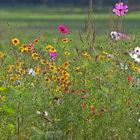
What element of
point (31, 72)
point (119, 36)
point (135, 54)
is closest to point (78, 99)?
point (135, 54)

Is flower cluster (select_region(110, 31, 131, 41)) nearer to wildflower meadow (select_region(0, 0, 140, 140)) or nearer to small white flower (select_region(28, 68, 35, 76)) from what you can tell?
wildflower meadow (select_region(0, 0, 140, 140))

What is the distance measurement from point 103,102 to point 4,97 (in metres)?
0.56

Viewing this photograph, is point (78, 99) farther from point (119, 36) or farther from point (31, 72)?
point (119, 36)

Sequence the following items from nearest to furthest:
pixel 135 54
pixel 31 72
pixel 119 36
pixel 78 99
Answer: pixel 78 99 < pixel 135 54 < pixel 31 72 < pixel 119 36

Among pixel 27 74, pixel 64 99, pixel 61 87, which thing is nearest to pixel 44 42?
pixel 27 74

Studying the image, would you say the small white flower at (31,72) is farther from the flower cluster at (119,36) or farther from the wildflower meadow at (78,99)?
the flower cluster at (119,36)

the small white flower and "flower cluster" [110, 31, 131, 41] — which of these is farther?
"flower cluster" [110, 31, 131, 41]

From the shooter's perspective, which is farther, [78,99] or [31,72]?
[31,72]

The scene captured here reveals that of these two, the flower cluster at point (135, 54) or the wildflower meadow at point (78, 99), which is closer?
the wildflower meadow at point (78, 99)

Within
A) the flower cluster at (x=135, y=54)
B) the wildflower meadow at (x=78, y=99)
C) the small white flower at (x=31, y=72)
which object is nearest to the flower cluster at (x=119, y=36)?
the wildflower meadow at (x=78, y=99)

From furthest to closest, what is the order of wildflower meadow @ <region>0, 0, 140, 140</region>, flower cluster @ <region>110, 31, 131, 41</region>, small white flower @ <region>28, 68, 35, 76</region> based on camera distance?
1. flower cluster @ <region>110, 31, 131, 41</region>
2. small white flower @ <region>28, 68, 35, 76</region>
3. wildflower meadow @ <region>0, 0, 140, 140</region>

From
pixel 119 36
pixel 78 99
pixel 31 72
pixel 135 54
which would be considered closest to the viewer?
pixel 78 99

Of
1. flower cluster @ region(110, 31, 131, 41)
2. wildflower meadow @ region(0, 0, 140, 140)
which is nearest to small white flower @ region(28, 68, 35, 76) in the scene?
wildflower meadow @ region(0, 0, 140, 140)

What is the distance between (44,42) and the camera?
4.61 m
